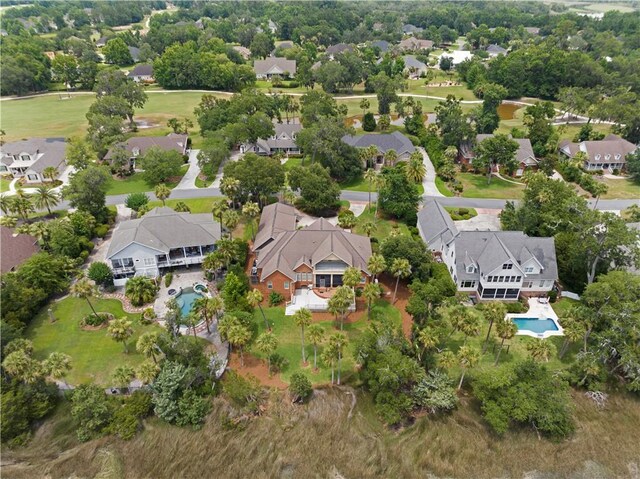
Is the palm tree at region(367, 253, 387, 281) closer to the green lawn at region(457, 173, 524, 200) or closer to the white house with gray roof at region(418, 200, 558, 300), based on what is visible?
the white house with gray roof at region(418, 200, 558, 300)

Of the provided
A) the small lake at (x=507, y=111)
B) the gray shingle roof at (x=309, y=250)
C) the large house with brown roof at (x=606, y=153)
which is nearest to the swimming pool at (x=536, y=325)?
the gray shingle roof at (x=309, y=250)

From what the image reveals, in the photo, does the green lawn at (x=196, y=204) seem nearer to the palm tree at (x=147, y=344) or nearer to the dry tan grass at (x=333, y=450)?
the palm tree at (x=147, y=344)

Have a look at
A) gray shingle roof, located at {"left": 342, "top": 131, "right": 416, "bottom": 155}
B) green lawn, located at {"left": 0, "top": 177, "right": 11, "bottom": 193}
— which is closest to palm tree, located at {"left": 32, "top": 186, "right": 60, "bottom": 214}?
green lawn, located at {"left": 0, "top": 177, "right": 11, "bottom": 193}

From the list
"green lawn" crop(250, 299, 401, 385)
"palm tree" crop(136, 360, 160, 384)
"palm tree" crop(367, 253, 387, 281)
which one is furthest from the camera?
"palm tree" crop(367, 253, 387, 281)

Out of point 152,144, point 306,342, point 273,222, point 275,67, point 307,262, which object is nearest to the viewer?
point 306,342

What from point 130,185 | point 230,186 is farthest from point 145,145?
point 230,186

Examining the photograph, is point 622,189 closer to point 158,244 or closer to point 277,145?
point 277,145

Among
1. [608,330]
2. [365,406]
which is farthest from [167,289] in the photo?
[608,330]

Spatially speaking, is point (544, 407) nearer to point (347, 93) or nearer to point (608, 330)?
point (608, 330)
